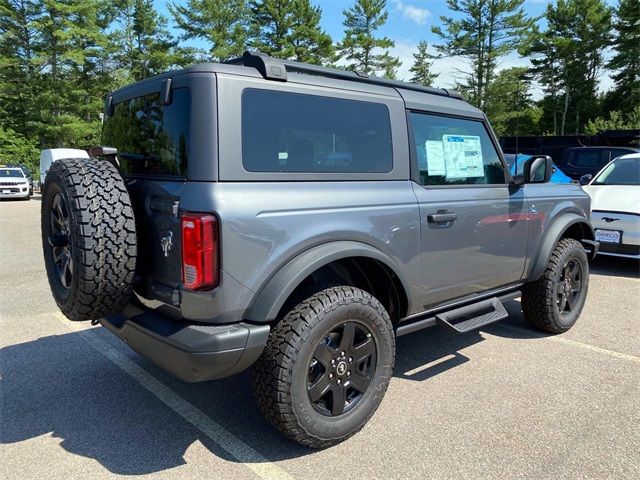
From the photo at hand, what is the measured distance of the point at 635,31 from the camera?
3803cm

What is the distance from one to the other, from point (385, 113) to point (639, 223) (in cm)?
518

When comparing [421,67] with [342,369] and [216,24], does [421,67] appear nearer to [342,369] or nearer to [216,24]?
[216,24]

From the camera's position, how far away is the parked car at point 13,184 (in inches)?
839

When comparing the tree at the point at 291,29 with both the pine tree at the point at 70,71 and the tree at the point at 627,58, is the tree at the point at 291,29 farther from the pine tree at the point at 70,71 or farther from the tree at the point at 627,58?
the tree at the point at 627,58

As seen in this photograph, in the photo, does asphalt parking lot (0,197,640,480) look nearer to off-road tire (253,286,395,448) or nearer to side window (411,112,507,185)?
off-road tire (253,286,395,448)

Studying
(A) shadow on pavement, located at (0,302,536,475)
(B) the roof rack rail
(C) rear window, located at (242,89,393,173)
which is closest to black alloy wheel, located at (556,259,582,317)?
(A) shadow on pavement, located at (0,302,536,475)

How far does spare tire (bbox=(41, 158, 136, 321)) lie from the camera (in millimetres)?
2439

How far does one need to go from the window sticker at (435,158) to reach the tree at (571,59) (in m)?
44.1

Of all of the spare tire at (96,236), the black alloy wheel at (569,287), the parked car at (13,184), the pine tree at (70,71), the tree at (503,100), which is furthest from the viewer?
the tree at (503,100)

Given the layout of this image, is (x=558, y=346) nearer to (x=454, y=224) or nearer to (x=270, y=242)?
(x=454, y=224)

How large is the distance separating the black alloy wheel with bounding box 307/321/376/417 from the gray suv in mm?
11

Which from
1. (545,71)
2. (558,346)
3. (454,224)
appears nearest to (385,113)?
(454,224)

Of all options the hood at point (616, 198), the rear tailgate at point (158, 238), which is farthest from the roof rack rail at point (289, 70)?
the hood at point (616, 198)

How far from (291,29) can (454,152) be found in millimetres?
35633
